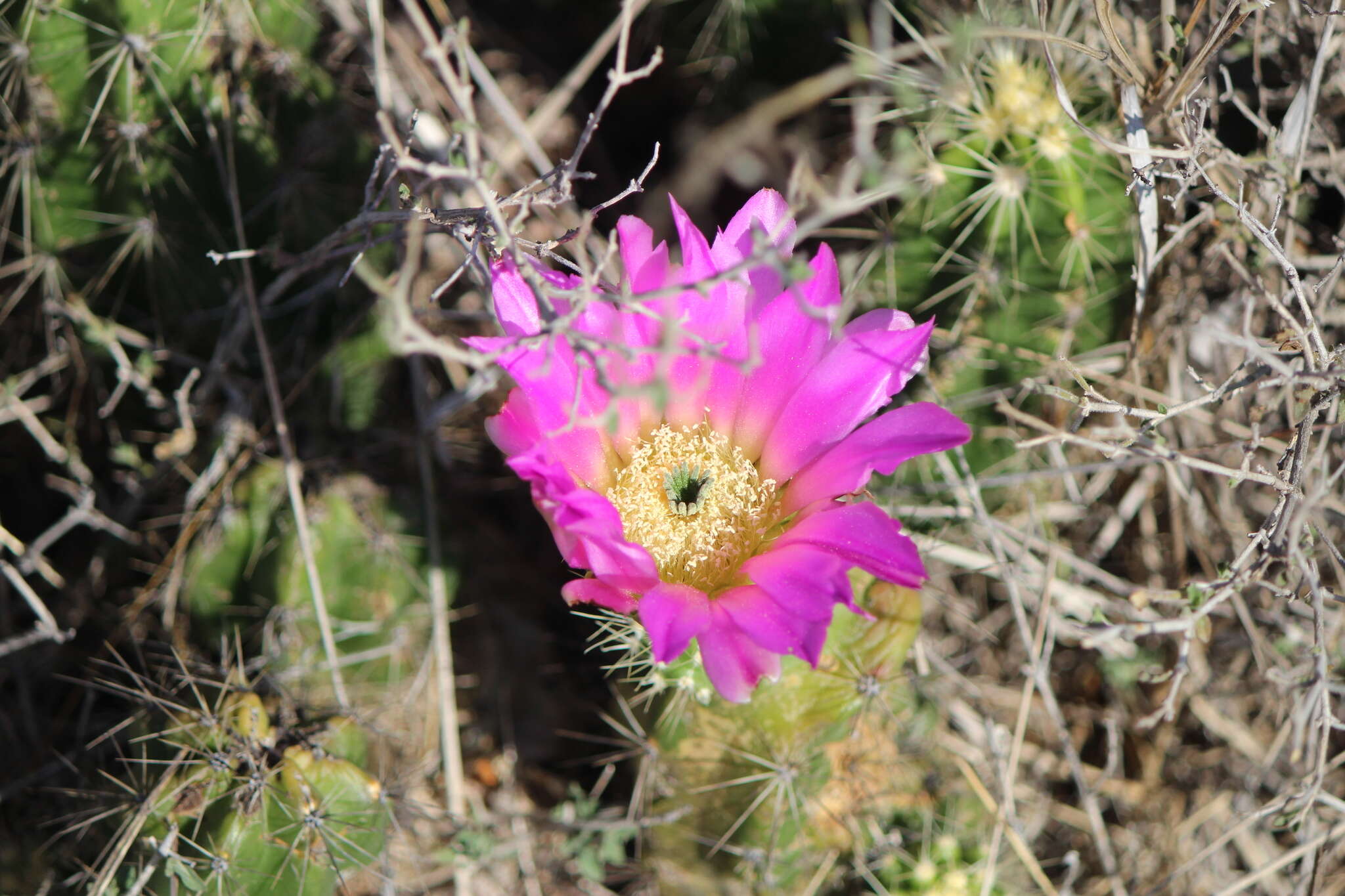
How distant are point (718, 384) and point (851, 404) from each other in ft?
0.81

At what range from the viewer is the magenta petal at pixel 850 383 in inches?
54.2

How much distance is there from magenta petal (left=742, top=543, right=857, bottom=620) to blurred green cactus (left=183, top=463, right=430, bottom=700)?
3.18 ft

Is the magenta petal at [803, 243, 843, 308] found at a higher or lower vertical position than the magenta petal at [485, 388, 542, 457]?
higher

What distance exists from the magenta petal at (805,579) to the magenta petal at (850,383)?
0.20m

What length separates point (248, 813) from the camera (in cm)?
153

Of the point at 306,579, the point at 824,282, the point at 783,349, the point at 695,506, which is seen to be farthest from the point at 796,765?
the point at 306,579

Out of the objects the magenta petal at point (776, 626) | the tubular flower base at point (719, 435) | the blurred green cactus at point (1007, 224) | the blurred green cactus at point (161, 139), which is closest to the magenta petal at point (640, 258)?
the tubular flower base at point (719, 435)

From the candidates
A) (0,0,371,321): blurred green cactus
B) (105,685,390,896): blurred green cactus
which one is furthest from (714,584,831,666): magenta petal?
(0,0,371,321): blurred green cactus

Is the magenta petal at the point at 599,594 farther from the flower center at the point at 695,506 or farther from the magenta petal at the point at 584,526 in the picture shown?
the flower center at the point at 695,506

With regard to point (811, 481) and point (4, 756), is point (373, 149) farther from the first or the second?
point (4, 756)

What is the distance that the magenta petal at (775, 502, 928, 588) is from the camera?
1.24 metres

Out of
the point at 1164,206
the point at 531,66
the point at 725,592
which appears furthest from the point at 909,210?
the point at 531,66

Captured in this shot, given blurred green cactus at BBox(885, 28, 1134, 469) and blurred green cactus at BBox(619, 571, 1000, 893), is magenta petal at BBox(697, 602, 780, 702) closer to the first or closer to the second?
blurred green cactus at BBox(619, 571, 1000, 893)

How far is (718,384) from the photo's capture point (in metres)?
1.59
